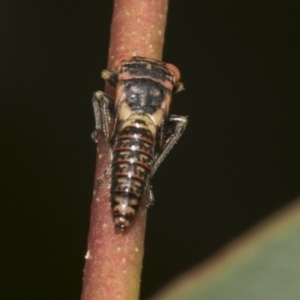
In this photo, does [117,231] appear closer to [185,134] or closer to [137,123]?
[137,123]

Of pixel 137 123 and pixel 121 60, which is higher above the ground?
pixel 137 123

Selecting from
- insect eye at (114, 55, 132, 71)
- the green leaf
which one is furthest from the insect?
the green leaf

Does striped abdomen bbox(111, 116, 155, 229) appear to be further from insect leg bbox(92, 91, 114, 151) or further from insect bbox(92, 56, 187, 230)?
insect leg bbox(92, 91, 114, 151)

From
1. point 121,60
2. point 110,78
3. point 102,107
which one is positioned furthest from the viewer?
point 102,107

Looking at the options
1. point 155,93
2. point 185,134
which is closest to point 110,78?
point 155,93

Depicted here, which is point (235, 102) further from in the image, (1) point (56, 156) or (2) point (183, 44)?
(1) point (56, 156)

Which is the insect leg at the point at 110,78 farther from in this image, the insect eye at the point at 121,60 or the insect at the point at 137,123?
the insect eye at the point at 121,60

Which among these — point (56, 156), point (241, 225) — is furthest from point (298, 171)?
point (56, 156)
